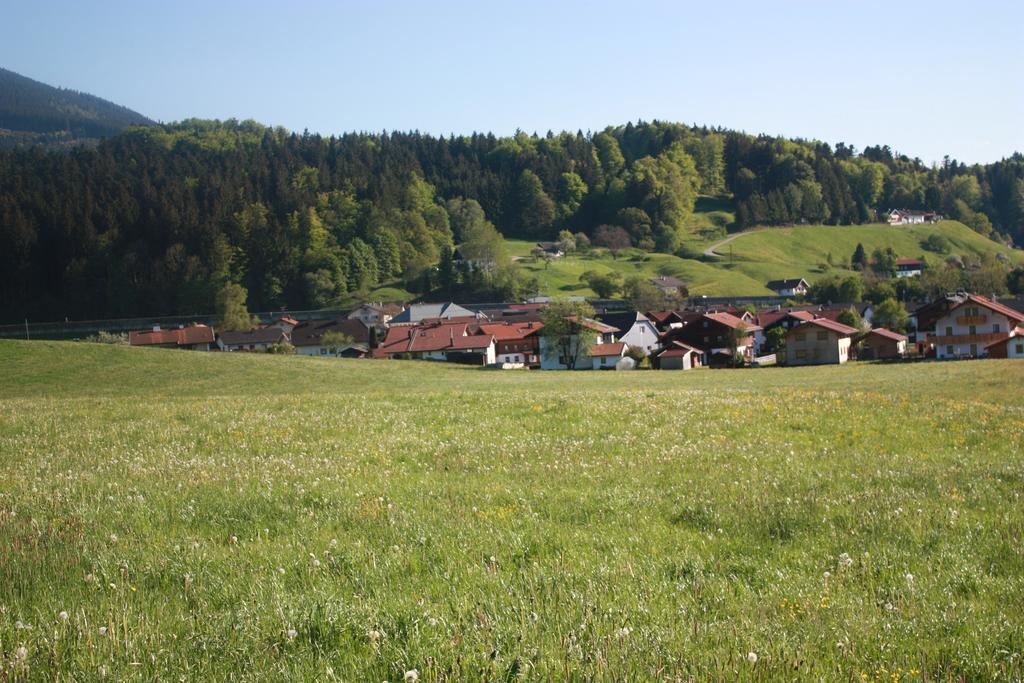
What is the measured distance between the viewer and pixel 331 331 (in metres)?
129

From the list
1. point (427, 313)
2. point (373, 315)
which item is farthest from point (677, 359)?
point (373, 315)

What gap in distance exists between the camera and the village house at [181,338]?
130m

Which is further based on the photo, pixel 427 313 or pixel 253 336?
pixel 427 313

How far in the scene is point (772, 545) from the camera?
27.8 ft

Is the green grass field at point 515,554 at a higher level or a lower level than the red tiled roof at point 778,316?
higher

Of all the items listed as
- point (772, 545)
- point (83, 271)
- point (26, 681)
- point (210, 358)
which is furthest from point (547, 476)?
point (83, 271)

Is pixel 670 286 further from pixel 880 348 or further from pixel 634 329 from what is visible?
pixel 880 348

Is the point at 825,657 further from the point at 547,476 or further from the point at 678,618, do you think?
the point at 547,476

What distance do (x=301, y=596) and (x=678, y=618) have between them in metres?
3.19

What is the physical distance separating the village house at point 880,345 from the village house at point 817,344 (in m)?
2.75

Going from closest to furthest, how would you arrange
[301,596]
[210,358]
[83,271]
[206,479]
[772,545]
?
[301,596]
[772,545]
[206,479]
[210,358]
[83,271]

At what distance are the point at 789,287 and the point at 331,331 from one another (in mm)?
103972

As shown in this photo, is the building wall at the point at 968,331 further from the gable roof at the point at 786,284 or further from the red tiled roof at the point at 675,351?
the gable roof at the point at 786,284

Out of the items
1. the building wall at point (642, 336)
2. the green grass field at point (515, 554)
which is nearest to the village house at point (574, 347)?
the building wall at point (642, 336)
